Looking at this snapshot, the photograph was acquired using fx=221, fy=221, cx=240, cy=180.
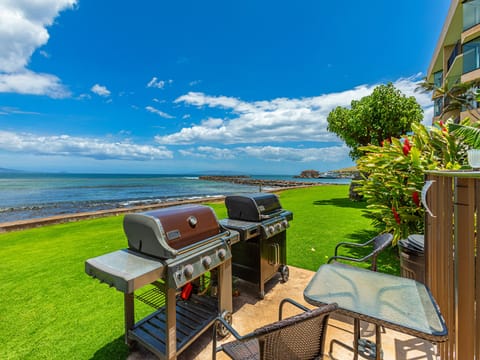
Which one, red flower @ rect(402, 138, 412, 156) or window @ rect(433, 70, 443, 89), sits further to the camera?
window @ rect(433, 70, 443, 89)

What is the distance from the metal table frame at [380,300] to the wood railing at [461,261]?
0.11 metres

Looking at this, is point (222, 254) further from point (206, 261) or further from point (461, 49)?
point (461, 49)

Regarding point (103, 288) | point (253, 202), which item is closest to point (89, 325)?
point (103, 288)

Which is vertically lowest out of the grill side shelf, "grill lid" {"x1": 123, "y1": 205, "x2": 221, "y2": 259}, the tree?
the grill side shelf

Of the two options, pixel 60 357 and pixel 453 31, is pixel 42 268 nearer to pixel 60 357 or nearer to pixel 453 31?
pixel 60 357

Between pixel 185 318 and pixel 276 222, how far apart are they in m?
1.57

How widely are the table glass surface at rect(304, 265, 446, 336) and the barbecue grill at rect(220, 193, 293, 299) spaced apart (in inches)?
39.9

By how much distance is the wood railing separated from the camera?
1162mm

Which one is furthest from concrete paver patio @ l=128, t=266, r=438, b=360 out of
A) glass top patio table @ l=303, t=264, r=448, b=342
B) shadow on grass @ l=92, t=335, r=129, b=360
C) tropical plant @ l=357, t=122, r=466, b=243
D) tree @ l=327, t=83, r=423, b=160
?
tree @ l=327, t=83, r=423, b=160

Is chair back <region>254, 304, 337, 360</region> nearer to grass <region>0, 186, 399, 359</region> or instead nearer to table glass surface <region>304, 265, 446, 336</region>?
table glass surface <region>304, 265, 446, 336</region>

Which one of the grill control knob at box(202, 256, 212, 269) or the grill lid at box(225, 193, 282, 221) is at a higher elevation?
the grill lid at box(225, 193, 282, 221)

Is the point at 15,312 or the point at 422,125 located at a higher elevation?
the point at 422,125

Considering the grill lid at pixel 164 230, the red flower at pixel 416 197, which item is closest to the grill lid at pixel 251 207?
the grill lid at pixel 164 230

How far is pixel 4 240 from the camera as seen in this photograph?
246 inches
